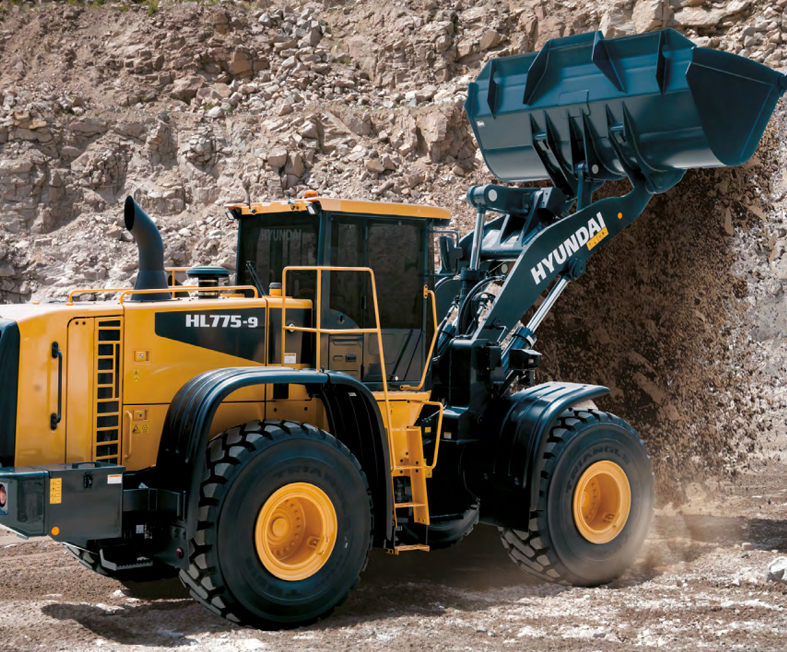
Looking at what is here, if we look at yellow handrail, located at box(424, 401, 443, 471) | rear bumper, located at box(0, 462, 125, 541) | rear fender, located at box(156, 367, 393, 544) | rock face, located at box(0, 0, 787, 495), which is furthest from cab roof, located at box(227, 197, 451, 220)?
rock face, located at box(0, 0, 787, 495)

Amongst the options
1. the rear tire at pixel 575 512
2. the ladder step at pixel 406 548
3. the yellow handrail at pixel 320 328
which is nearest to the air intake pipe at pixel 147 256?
the yellow handrail at pixel 320 328

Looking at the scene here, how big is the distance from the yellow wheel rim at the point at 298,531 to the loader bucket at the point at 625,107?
3.90m

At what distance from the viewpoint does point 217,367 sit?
21.9 feet

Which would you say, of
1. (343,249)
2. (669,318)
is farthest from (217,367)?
(669,318)

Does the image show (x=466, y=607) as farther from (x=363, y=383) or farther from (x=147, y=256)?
(x=147, y=256)

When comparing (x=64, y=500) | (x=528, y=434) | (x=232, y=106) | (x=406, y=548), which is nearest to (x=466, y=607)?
(x=406, y=548)

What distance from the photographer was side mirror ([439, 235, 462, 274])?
8.58 meters

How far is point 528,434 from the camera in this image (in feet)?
25.1

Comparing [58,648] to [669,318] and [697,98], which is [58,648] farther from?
[669,318]

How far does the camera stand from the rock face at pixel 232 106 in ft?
68.8

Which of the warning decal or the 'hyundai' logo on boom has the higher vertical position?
the 'hyundai' logo on boom

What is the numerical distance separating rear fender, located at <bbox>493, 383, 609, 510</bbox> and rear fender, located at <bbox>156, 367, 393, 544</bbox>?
1.29m

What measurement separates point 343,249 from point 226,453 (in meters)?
1.78

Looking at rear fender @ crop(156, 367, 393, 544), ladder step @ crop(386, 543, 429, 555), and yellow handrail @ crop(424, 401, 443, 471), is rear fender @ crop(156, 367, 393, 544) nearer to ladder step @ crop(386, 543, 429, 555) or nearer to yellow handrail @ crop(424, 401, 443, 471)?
ladder step @ crop(386, 543, 429, 555)
